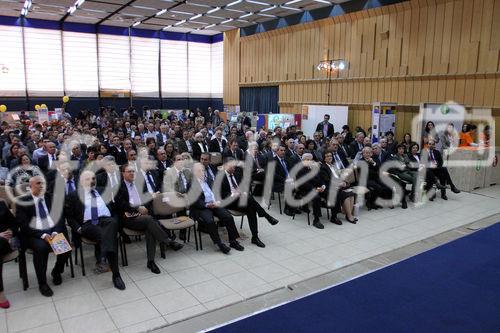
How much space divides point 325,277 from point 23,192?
376cm

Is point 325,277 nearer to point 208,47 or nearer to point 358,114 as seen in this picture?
point 358,114

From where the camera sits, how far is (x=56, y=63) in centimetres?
1870

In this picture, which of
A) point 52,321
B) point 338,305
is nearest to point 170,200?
point 52,321

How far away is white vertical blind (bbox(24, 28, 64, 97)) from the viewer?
1802 cm

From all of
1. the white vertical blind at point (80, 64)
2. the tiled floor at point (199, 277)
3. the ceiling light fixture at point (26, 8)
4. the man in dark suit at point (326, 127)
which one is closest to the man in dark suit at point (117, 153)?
the tiled floor at point (199, 277)

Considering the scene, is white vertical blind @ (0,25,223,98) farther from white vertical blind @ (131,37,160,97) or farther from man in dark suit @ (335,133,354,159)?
man in dark suit @ (335,133,354,159)

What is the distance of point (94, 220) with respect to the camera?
15.4 feet

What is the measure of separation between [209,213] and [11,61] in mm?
16708

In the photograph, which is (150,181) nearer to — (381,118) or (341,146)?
(341,146)

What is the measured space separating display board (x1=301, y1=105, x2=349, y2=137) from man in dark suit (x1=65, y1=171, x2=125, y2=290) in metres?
10.3

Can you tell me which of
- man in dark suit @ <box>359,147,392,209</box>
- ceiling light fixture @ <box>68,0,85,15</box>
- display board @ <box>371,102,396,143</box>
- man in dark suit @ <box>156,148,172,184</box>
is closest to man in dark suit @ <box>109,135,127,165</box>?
man in dark suit @ <box>156,148,172,184</box>

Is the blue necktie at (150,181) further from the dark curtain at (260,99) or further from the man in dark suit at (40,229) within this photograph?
the dark curtain at (260,99)

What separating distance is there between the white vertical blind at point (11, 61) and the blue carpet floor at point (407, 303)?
18423 millimetres

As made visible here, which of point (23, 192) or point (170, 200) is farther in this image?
point (170, 200)
